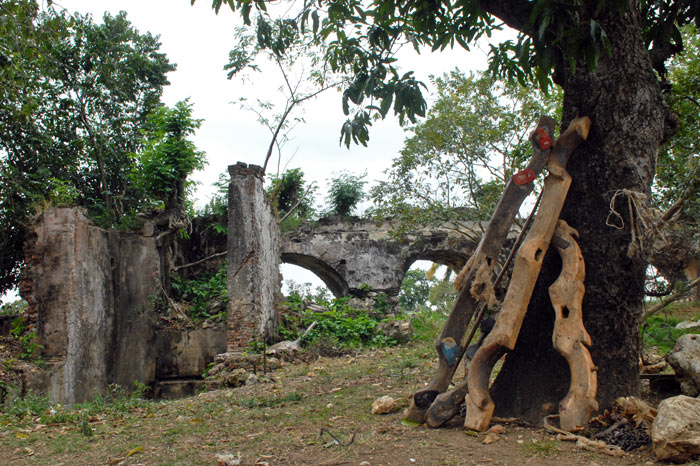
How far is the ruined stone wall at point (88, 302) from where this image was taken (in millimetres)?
9547

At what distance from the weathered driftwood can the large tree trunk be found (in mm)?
170

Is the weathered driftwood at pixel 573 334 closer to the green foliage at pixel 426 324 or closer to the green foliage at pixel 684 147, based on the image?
the green foliage at pixel 684 147

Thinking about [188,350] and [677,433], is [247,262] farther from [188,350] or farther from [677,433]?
[677,433]

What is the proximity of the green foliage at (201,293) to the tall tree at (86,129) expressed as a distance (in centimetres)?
217

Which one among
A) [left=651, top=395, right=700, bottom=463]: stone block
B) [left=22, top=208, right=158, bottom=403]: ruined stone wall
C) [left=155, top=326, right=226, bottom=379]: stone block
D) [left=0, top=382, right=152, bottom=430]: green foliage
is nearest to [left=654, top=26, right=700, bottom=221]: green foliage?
[left=651, top=395, right=700, bottom=463]: stone block

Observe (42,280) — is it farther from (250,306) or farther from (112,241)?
(250,306)

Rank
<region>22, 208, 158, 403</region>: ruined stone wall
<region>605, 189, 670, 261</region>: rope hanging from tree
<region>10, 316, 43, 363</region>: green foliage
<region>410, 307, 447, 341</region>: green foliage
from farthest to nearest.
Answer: <region>410, 307, 447, 341</region>: green foliage, <region>22, 208, 158, 403</region>: ruined stone wall, <region>10, 316, 43, 363</region>: green foliage, <region>605, 189, 670, 261</region>: rope hanging from tree

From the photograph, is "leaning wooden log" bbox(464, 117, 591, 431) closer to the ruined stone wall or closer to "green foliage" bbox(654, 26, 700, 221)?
"green foliage" bbox(654, 26, 700, 221)

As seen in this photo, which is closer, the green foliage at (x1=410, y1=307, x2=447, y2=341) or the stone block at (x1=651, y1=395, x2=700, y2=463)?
the stone block at (x1=651, y1=395, x2=700, y2=463)

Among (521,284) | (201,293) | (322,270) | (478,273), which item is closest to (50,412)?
(478,273)

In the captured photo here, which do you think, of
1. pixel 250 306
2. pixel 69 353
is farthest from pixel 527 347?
pixel 69 353

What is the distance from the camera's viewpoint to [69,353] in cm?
956

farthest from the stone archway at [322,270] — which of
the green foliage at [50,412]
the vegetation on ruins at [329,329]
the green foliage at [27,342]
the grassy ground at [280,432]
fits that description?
the green foliage at [50,412]

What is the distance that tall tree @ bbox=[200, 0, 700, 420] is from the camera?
148 inches
